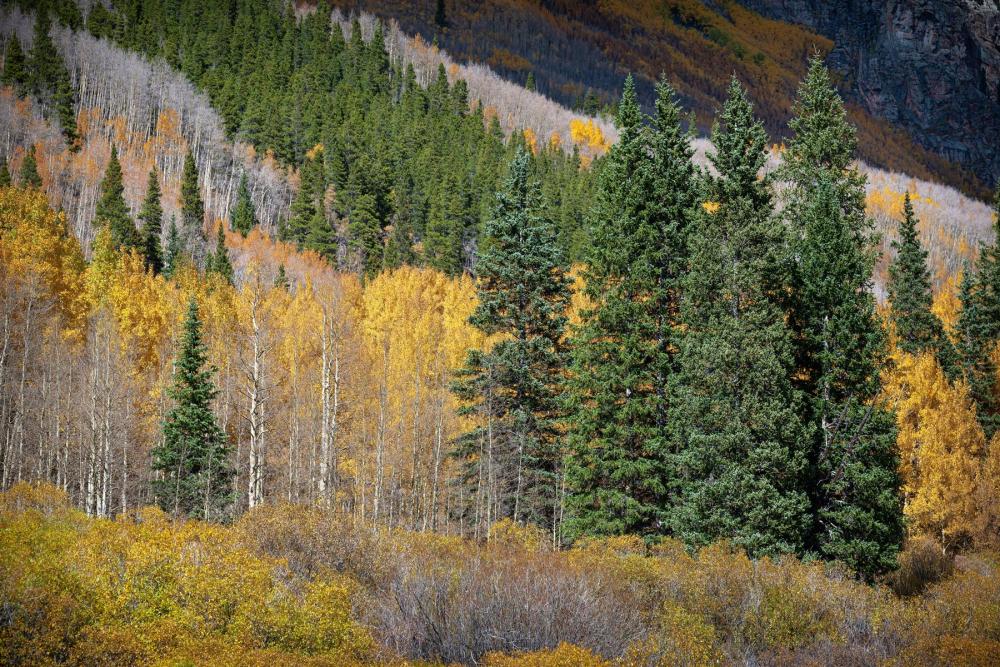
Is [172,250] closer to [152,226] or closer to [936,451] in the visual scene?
[152,226]

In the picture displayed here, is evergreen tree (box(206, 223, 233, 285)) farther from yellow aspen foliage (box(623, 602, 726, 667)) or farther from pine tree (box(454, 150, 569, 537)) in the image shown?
yellow aspen foliage (box(623, 602, 726, 667))

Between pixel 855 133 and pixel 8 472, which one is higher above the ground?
pixel 855 133

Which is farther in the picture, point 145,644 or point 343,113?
point 343,113

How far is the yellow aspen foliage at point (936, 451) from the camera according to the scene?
35.9 m

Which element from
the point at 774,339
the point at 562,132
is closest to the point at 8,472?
the point at 774,339

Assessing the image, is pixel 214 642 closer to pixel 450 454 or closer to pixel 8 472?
pixel 450 454

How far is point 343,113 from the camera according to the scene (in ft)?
333

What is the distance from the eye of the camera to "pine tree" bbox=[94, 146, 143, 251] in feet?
222

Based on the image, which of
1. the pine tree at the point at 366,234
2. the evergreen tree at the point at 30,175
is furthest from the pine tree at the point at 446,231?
the evergreen tree at the point at 30,175

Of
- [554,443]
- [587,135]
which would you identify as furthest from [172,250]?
[587,135]

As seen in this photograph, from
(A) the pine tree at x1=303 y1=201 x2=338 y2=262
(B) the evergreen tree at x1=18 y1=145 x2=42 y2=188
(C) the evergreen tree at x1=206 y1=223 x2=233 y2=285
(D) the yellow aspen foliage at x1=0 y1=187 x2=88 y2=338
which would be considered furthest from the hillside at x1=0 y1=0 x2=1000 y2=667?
(B) the evergreen tree at x1=18 y1=145 x2=42 y2=188

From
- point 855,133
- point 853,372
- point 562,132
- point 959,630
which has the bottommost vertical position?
point 959,630

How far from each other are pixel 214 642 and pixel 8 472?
33782 mm

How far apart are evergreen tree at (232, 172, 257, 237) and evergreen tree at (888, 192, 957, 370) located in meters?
62.1
